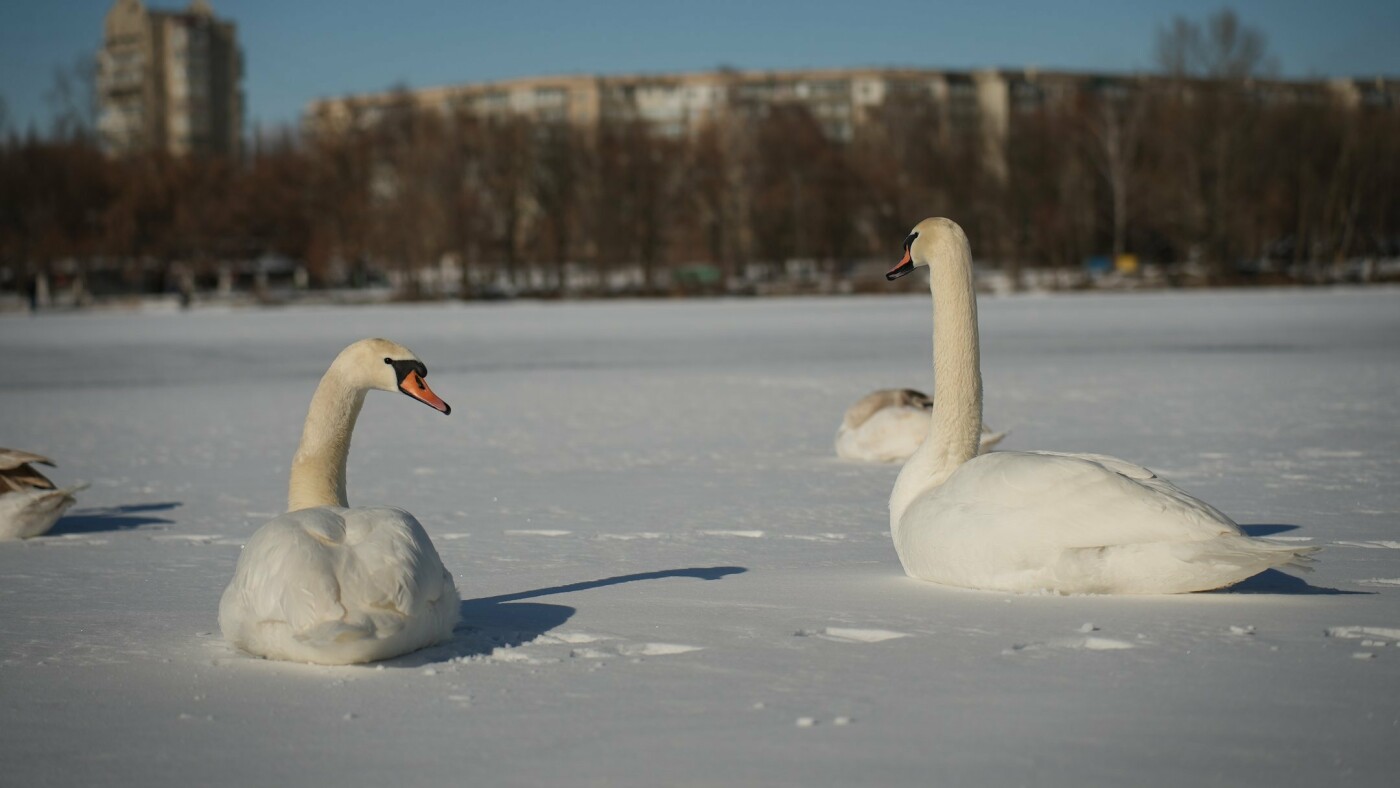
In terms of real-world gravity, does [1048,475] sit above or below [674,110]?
below

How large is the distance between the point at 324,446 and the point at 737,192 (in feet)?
226

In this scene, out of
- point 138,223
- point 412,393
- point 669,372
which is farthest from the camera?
point 138,223

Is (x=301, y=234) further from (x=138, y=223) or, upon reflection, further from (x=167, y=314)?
(x=167, y=314)

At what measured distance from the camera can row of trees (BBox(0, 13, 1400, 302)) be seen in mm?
65750

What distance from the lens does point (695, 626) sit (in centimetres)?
468

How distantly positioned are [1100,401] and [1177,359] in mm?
6279

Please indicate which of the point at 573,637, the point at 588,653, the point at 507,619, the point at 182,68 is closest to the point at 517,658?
the point at 588,653

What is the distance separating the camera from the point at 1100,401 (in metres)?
13.3

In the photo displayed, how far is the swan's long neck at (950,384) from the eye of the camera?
539cm

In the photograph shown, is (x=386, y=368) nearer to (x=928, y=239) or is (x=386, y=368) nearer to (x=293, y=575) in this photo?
(x=293, y=575)

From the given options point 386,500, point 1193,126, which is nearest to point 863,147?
point 1193,126

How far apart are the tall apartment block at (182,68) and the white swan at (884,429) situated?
437 feet

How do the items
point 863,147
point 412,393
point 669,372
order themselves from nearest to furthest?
point 412,393 → point 669,372 → point 863,147

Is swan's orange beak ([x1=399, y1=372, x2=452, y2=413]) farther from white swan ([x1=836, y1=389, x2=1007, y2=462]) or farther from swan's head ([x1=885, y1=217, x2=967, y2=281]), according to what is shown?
white swan ([x1=836, y1=389, x2=1007, y2=462])
